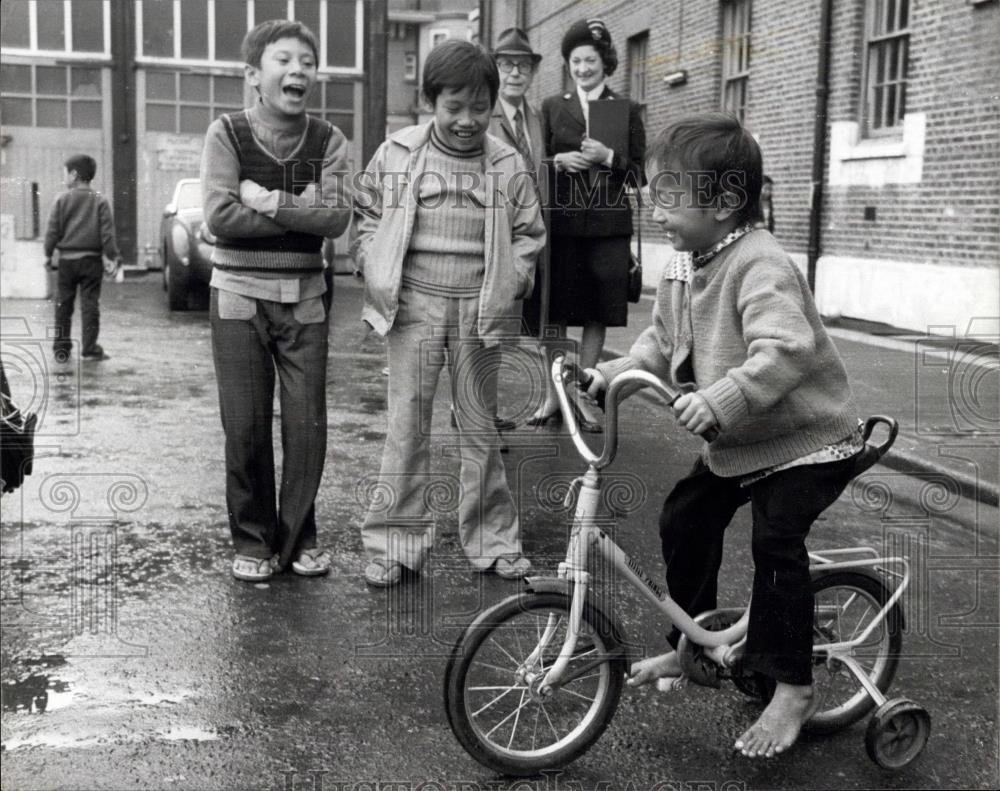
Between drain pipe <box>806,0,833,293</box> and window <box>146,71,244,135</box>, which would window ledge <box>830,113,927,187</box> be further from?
window <box>146,71,244,135</box>

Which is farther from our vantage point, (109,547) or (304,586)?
(109,547)

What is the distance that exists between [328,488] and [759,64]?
1166 centimetres

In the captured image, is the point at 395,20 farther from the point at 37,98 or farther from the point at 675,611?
the point at 675,611

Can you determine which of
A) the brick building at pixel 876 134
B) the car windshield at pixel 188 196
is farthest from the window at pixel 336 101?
the brick building at pixel 876 134

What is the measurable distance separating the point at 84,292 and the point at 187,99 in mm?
14096

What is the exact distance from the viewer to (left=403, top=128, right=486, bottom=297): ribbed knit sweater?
196 inches

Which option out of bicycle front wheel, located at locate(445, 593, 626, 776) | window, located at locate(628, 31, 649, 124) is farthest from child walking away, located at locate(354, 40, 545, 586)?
window, located at locate(628, 31, 649, 124)

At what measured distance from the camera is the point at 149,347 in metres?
12.8

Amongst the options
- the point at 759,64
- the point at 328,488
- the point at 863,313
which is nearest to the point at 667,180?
the point at 328,488

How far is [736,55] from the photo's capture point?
17.5 meters

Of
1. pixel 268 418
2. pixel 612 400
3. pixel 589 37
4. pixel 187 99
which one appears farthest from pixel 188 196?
pixel 612 400

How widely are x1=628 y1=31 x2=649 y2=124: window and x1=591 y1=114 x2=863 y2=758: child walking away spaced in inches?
698

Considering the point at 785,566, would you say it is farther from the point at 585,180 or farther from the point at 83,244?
the point at 83,244

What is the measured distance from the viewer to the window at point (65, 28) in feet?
83.6
